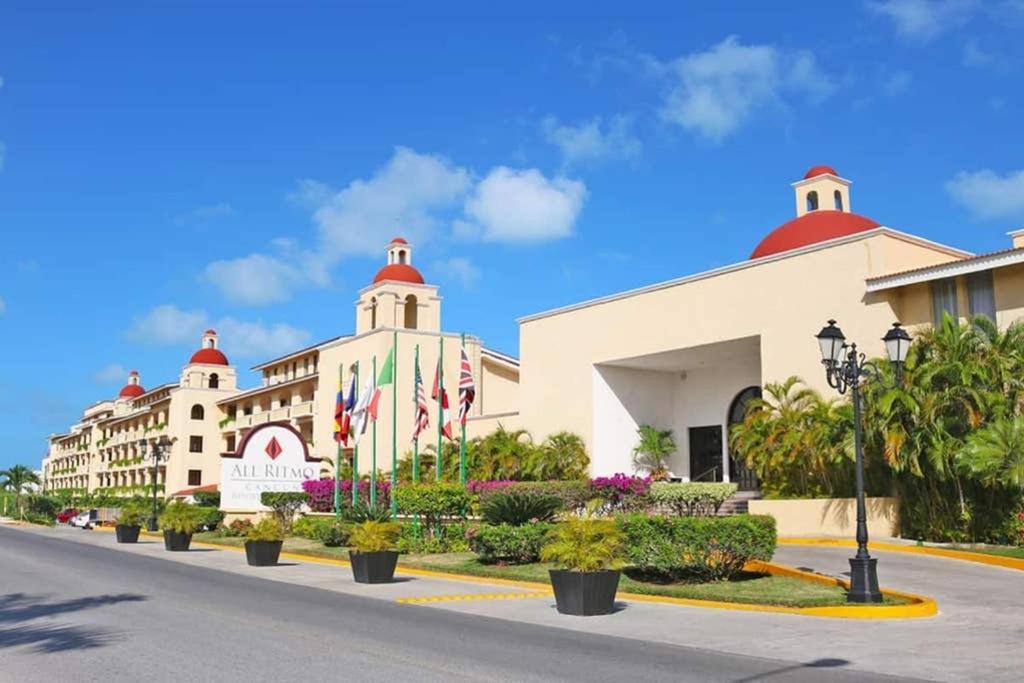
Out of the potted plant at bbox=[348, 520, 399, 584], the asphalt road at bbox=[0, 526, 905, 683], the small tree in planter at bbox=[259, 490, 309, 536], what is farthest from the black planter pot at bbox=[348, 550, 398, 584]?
the small tree in planter at bbox=[259, 490, 309, 536]

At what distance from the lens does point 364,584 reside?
18641 millimetres

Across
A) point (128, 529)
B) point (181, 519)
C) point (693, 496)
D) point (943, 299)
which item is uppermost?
point (943, 299)

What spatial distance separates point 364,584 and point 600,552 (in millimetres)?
6677

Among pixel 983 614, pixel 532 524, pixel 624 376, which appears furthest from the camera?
pixel 624 376

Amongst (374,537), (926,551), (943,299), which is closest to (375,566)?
(374,537)

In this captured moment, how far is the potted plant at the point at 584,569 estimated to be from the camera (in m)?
13.5

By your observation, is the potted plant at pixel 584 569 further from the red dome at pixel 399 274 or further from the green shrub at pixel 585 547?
the red dome at pixel 399 274

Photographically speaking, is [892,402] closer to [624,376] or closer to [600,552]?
[600,552]

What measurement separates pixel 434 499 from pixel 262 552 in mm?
4353

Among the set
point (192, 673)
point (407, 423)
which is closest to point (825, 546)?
point (192, 673)

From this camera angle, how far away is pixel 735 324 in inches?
1233

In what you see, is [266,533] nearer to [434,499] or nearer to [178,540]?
[434,499]

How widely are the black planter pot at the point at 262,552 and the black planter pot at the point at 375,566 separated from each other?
204 inches

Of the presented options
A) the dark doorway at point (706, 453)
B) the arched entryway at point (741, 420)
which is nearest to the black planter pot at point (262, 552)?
the arched entryway at point (741, 420)
